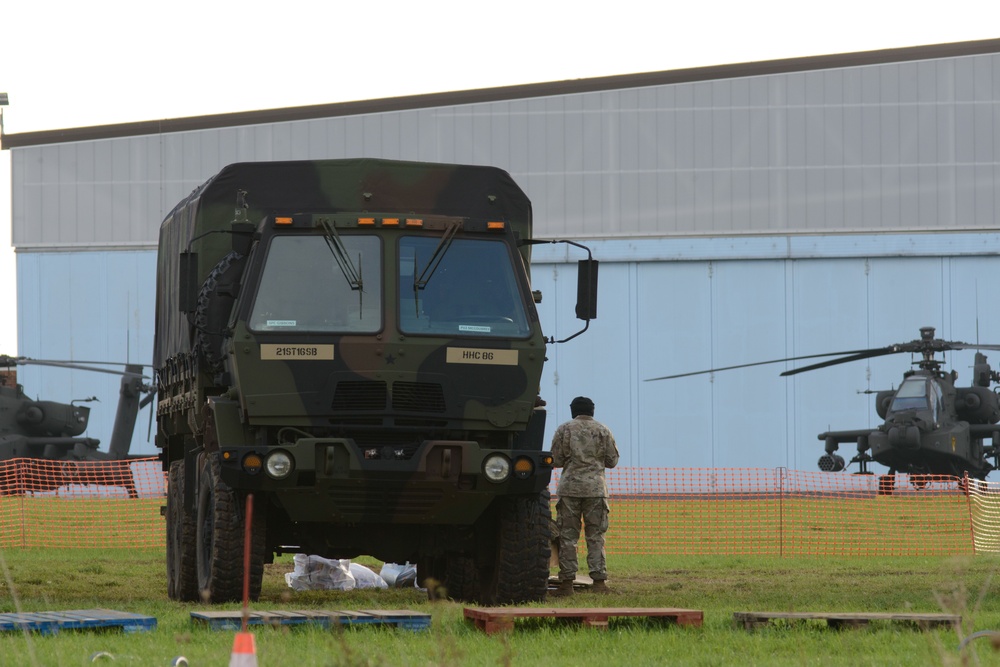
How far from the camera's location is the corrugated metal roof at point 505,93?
3584 centimetres

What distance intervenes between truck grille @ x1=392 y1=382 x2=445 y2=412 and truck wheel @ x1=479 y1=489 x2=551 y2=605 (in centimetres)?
103

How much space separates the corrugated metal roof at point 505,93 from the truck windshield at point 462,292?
26.4 metres

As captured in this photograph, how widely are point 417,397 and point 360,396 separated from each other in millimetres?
388

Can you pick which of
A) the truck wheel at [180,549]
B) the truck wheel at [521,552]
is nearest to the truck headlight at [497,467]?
the truck wheel at [521,552]

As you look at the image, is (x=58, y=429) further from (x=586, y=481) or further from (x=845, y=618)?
(x=845, y=618)

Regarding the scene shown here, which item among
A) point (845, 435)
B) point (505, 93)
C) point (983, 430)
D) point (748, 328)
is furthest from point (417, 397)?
point (505, 93)

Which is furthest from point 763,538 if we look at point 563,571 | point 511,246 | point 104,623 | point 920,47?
point 920,47

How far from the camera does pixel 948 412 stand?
3350 centimetres

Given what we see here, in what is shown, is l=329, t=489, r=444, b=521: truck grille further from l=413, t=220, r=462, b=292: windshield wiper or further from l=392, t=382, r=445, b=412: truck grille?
l=413, t=220, r=462, b=292: windshield wiper

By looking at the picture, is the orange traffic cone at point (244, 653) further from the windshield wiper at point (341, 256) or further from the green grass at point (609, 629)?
the windshield wiper at point (341, 256)

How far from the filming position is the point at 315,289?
10250mm

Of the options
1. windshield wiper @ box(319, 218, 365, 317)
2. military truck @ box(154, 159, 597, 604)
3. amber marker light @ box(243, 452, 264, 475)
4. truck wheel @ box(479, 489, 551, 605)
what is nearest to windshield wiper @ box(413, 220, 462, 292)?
military truck @ box(154, 159, 597, 604)

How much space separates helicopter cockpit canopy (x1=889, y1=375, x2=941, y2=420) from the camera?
109ft

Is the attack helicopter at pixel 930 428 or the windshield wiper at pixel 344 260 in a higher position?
the windshield wiper at pixel 344 260
